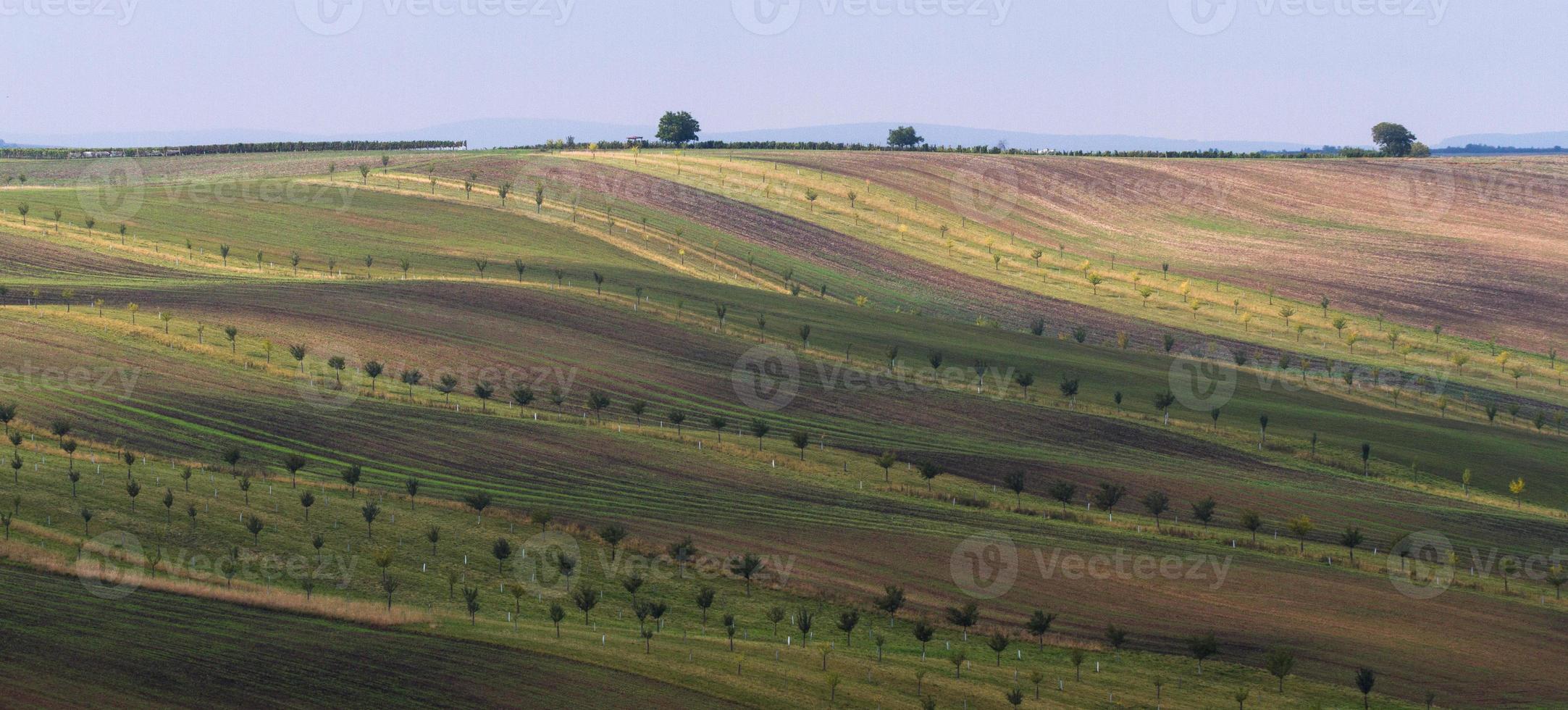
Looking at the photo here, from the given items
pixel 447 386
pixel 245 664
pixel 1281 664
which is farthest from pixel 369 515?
pixel 1281 664

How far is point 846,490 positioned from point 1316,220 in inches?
4102

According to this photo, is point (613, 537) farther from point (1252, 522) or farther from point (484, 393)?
point (1252, 522)

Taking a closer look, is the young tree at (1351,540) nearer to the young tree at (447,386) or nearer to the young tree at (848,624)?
the young tree at (848,624)

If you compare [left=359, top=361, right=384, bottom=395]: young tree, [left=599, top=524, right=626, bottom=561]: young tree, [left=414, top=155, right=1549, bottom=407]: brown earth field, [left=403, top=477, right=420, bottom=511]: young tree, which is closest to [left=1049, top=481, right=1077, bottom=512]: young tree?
[left=599, top=524, right=626, bottom=561]: young tree

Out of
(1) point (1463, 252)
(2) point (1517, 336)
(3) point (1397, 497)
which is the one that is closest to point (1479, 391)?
(2) point (1517, 336)

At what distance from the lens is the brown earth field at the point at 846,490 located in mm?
59625

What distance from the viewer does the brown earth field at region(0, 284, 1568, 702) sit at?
5962 cm

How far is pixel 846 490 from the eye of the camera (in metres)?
75.2

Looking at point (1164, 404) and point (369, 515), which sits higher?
point (1164, 404)

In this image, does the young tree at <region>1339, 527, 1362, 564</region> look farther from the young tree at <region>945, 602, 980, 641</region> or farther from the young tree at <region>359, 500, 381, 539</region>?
the young tree at <region>359, 500, 381, 539</region>

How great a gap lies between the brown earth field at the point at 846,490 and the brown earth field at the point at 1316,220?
5493 centimetres

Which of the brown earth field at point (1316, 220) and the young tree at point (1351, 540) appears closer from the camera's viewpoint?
the young tree at point (1351, 540)

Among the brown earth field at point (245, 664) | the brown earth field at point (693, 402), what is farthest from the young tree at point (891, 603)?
the brown earth field at point (693, 402)

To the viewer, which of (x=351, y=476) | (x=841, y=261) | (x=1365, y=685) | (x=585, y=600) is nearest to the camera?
(x=1365, y=685)
